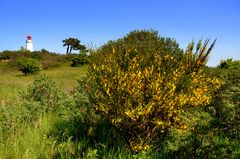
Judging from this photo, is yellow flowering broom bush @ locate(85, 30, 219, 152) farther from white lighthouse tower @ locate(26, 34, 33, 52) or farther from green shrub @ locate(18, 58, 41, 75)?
white lighthouse tower @ locate(26, 34, 33, 52)

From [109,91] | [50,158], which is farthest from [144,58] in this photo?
[50,158]

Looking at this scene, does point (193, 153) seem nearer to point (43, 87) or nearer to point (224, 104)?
point (224, 104)

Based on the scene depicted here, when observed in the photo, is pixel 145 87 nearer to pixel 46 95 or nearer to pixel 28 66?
pixel 46 95

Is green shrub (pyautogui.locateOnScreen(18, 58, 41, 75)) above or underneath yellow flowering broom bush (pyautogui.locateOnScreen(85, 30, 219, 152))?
underneath

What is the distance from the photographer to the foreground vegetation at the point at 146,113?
6.58 metres

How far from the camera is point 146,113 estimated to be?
6.66m

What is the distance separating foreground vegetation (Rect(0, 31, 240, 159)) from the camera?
6.58 metres

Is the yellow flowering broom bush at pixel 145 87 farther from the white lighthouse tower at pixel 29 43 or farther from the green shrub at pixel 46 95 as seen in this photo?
the white lighthouse tower at pixel 29 43

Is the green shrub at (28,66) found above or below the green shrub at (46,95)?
below

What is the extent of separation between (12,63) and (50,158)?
40966 millimetres

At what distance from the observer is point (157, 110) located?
6.87m

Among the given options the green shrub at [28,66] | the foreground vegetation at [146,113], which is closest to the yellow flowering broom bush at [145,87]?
the foreground vegetation at [146,113]

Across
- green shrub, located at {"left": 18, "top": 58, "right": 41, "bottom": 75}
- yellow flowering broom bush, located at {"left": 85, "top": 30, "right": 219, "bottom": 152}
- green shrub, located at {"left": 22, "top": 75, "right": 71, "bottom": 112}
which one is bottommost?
green shrub, located at {"left": 18, "top": 58, "right": 41, "bottom": 75}

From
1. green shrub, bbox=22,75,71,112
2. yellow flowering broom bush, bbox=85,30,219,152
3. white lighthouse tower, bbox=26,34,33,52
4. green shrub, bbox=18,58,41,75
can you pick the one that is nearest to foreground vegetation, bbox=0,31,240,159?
yellow flowering broom bush, bbox=85,30,219,152
